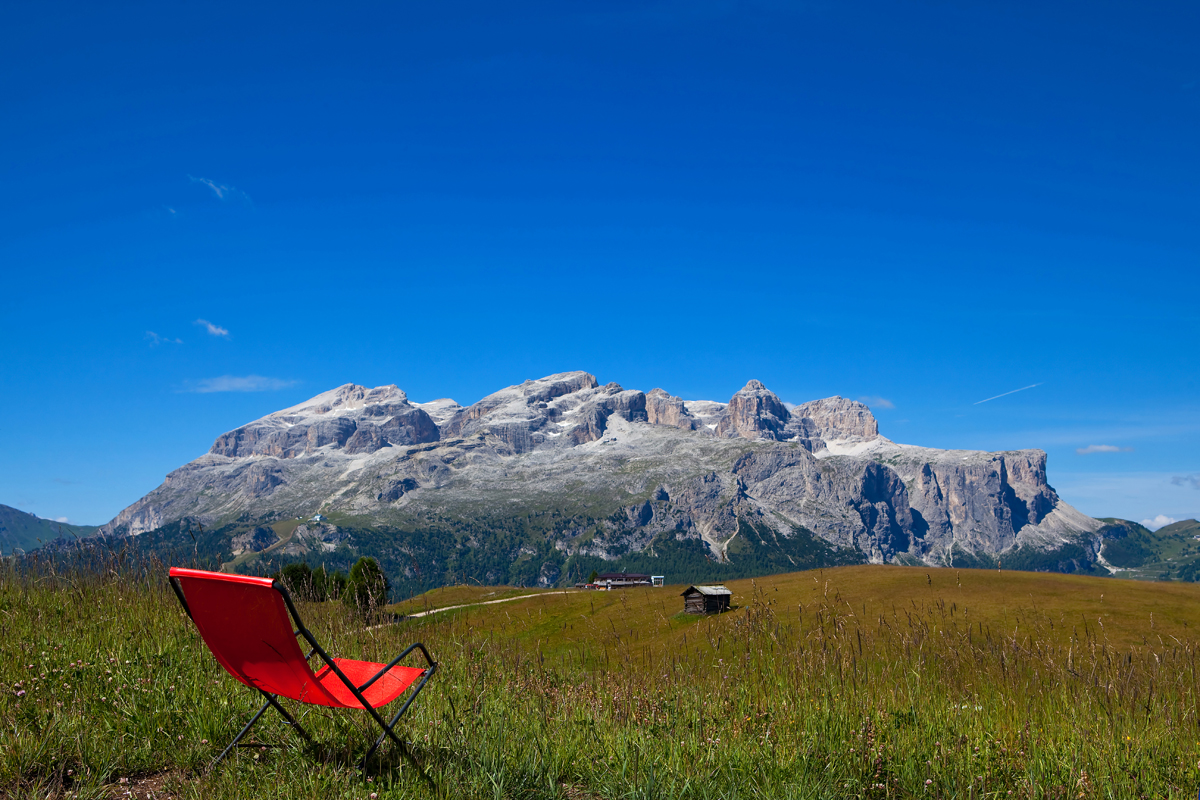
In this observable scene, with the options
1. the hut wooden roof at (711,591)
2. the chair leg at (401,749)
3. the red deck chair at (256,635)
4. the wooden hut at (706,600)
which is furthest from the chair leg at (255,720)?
the hut wooden roof at (711,591)

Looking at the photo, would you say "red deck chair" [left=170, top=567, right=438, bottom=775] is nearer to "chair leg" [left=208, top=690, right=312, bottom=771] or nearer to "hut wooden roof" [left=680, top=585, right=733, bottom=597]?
"chair leg" [left=208, top=690, right=312, bottom=771]

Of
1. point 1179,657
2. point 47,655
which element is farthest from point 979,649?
point 47,655

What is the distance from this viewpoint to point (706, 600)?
4303cm

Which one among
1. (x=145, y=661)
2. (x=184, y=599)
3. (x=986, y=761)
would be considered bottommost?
(x=986, y=761)

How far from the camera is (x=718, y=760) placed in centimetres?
406

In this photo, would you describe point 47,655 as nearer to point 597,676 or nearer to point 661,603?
point 597,676

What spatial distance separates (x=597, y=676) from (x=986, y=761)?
3279 millimetres

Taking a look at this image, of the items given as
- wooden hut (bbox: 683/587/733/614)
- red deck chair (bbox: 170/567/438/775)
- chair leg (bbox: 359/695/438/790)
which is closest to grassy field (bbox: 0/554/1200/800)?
chair leg (bbox: 359/695/438/790)

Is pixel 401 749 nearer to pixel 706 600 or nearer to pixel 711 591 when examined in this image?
pixel 706 600

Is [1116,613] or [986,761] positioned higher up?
[986,761]

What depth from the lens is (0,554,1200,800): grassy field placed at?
3887 mm

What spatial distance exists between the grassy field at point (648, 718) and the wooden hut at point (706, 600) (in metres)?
37.0

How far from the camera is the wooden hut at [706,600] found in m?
42.5

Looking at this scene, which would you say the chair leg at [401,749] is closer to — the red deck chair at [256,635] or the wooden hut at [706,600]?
the red deck chair at [256,635]
